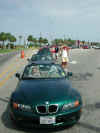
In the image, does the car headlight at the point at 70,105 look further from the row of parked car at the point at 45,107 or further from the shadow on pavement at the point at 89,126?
the shadow on pavement at the point at 89,126

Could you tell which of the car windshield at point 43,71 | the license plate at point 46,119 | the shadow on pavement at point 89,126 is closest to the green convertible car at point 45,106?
the license plate at point 46,119

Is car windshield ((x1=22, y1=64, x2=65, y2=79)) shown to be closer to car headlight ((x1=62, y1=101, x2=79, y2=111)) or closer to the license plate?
car headlight ((x1=62, y1=101, x2=79, y2=111))

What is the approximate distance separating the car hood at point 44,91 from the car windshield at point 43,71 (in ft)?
1.13

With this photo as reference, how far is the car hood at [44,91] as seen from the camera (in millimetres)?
3854

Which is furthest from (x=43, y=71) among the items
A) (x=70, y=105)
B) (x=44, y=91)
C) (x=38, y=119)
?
(x=38, y=119)

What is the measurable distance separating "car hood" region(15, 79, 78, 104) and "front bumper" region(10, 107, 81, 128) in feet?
0.91

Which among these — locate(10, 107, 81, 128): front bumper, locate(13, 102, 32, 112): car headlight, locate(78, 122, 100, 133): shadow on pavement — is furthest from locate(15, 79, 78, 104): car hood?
locate(78, 122, 100, 133): shadow on pavement

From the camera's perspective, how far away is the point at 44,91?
423 cm

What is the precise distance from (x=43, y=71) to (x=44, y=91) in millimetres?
1493

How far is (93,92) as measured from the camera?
7043mm

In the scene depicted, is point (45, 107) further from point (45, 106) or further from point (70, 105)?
point (70, 105)

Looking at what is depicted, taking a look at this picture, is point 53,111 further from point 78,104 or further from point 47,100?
point 78,104

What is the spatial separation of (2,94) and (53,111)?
11.9ft

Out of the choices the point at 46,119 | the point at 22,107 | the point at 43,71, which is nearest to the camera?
the point at 46,119
